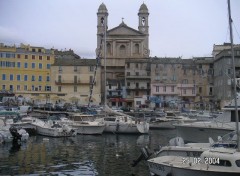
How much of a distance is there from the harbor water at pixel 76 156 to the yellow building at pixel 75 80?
45.6m

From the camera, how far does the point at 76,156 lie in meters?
29.4

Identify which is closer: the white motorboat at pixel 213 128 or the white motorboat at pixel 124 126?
the white motorboat at pixel 213 128

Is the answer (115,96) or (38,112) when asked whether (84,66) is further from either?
(38,112)

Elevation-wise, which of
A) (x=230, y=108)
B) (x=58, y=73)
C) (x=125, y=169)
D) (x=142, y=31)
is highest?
(x=142, y=31)

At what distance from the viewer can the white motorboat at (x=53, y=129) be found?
4178cm

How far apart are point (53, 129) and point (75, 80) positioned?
1809 inches

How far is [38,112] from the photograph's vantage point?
62500 mm

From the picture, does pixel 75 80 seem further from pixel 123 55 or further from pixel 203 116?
pixel 203 116

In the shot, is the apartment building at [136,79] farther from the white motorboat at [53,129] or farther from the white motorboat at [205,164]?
the white motorboat at [205,164]

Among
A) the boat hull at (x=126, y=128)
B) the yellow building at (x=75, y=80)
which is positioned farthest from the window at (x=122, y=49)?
the boat hull at (x=126, y=128)

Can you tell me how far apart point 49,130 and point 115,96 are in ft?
153

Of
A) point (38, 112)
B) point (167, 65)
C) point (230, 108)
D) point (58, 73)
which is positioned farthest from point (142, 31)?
point (230, 108)

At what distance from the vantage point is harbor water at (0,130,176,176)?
23.8 metres

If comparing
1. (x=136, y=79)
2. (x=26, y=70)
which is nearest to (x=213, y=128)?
(x=136, y=79)
